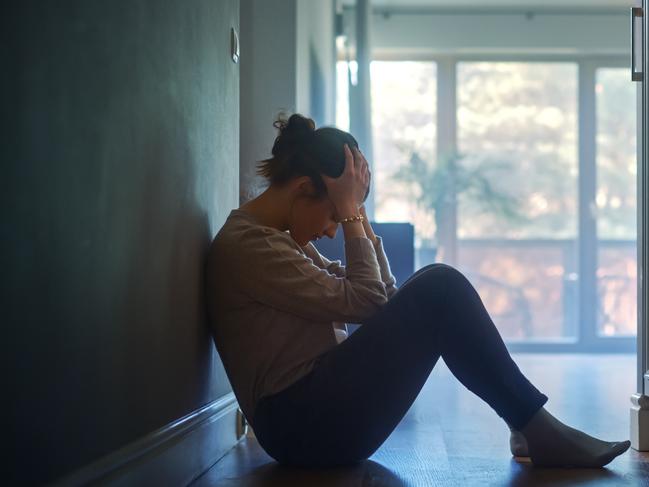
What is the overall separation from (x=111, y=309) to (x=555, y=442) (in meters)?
1.07

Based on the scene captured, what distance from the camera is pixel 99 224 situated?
1278mm

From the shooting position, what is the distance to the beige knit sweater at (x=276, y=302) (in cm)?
179

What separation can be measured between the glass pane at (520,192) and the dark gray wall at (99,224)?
4.68 m

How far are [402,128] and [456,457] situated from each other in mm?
4649

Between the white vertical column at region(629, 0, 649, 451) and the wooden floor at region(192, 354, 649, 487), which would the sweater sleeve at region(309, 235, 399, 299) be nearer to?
the wooden floor at region(192, 354, 649, 487)

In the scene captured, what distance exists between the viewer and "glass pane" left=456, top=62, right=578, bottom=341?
6414 millimetres

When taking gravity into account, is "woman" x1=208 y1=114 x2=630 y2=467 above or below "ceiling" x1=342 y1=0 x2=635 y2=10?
below

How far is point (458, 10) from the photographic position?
6.34 metres

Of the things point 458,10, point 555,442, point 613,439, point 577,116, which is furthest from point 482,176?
point 555,442

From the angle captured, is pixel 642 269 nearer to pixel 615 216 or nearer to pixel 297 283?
pixel 297 283

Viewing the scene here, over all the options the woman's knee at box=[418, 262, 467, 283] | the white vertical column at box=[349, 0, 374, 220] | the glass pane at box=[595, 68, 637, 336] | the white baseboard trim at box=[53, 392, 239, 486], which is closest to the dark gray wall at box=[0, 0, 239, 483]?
the white baseboard trim at box=[53, 392, 239, 486]

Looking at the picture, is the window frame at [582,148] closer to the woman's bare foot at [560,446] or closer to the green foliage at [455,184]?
the green foliage at [455,184]

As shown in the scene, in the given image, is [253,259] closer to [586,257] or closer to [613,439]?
[613,439]

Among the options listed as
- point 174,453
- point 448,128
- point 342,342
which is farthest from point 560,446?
point 448,128
